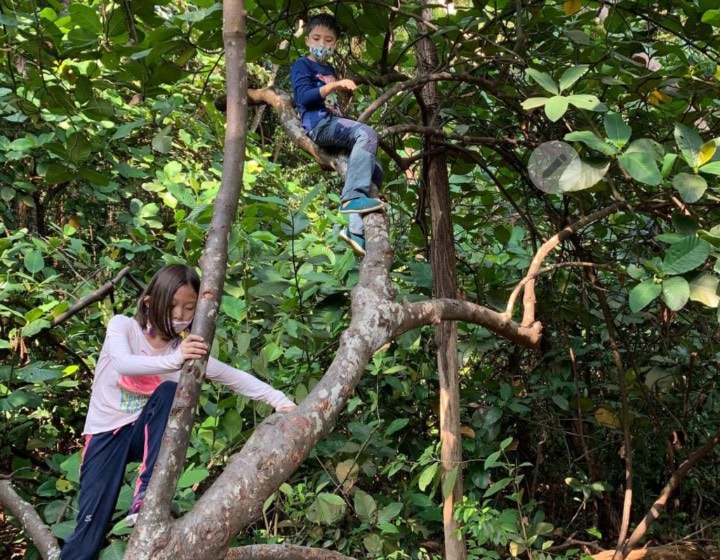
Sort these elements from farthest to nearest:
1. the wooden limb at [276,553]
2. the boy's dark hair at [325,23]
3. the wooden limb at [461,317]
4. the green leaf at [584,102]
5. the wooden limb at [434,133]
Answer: the boy's dark hair at [325,23] → the wooden limb at [434,133] → the green leaf at [584,102] → the wooden limb at [461,317] → the wooden limb at [276,553]

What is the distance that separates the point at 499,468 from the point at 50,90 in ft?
7.20

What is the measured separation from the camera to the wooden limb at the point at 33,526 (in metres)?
1.56

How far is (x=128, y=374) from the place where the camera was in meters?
1.56

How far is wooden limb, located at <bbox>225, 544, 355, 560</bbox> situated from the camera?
3.92ft

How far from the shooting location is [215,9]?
1.73 metres

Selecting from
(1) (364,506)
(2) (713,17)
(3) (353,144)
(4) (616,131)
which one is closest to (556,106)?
(4) (616,131)

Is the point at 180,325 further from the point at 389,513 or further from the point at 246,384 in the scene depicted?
the point at 389,513

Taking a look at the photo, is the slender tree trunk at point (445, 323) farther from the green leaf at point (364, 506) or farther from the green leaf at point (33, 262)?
the green leaf at point (33, 262)

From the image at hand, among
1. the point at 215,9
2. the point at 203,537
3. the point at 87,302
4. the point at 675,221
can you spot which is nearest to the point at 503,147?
the point at 675,221

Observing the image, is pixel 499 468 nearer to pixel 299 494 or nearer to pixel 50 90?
pixel 299 494

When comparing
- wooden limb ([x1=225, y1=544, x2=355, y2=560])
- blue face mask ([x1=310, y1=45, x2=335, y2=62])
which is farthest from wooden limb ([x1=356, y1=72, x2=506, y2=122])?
wooden limb ([x1=225, y1=544, x2=355, y2=560])

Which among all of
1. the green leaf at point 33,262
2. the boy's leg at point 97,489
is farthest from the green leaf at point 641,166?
the green leaf at point 33,262

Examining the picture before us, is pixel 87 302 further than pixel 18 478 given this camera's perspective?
Yes

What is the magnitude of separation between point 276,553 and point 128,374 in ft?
1.76
